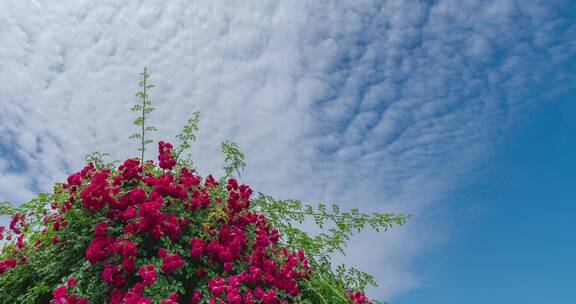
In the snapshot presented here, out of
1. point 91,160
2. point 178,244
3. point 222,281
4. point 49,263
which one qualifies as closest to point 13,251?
point 49,263

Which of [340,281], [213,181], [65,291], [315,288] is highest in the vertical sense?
[213,181]

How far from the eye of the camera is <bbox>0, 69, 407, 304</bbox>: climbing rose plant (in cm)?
346

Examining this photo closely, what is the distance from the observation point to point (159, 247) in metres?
3.76

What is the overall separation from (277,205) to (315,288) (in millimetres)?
1248

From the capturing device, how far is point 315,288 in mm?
3918

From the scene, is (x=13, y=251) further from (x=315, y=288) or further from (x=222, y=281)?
(x=315, y=288)

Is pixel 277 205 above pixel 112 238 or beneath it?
above

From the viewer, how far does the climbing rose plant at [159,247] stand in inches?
136

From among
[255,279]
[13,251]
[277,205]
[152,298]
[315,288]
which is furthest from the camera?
[277,205]

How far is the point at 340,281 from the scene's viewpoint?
4.78m

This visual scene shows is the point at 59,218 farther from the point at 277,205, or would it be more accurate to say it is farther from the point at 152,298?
the point at 277,205

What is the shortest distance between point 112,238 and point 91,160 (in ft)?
5.82

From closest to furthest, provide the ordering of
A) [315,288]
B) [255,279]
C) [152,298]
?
[152,298]
[255,279]
[315,288]

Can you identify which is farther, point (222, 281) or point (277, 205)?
point (277, 205)
